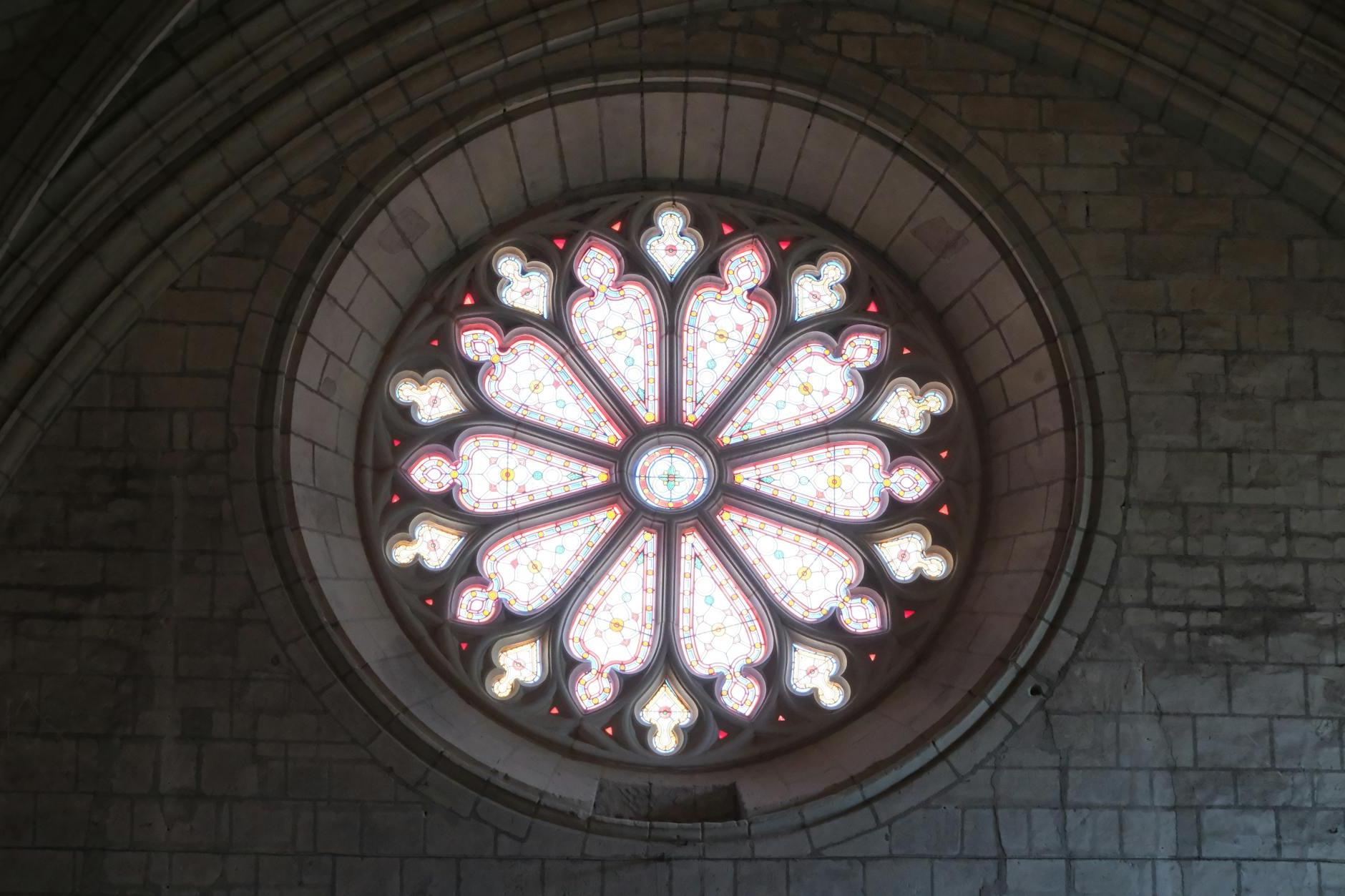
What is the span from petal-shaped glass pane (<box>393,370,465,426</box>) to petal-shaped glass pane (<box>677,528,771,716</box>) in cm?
135

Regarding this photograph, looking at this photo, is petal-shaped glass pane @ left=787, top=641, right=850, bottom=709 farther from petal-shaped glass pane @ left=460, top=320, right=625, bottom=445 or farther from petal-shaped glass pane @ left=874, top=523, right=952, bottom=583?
petal-shaped glass pane @ left=460, top=320, right=625, bottom=445

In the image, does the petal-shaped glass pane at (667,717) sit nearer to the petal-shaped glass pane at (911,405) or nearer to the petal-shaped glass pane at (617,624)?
the petal-shaped glass pane at (617,624)

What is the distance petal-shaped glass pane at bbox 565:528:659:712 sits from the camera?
809 cm

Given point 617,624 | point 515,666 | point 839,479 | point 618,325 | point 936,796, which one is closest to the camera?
point 936,796

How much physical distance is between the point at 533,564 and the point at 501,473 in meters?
0.49

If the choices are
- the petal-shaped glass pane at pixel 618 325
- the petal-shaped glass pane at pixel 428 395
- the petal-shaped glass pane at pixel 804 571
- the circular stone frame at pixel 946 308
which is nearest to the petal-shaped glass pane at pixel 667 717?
the circular stone frame at pixel 946 308

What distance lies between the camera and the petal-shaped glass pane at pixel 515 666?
8.02 meters

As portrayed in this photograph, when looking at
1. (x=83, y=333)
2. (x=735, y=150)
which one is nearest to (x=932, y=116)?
(x=735, y=150)

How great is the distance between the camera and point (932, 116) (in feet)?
25.2

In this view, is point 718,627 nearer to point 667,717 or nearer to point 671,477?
point 667,717

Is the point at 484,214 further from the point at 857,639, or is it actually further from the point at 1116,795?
the point at 1116,795

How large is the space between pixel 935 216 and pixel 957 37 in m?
0.85

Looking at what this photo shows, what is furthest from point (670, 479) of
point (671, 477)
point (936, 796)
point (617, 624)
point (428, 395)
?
→ point (936, 796)

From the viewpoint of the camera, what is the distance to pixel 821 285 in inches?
337
